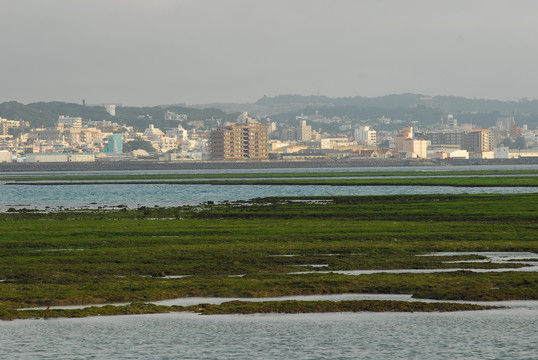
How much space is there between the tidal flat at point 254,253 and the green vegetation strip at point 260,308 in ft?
0.33

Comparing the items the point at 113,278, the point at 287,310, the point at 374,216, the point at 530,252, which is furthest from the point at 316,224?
the point at 287,310

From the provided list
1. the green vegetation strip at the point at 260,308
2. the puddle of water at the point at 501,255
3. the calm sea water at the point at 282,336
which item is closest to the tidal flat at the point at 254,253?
the green vegetation strip at the point at 260,308

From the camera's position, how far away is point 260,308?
82.4 feet

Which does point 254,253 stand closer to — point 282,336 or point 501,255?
point 501,255

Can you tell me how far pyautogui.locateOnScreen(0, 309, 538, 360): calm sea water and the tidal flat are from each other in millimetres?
1220

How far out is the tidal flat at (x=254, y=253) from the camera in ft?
90.0

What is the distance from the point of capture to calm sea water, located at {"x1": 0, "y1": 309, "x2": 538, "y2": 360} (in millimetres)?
20531

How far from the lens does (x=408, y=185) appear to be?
391ft

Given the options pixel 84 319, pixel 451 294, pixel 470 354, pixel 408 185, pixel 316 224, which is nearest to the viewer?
pixel 470 354

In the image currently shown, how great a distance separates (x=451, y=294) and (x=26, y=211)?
47.2 metres

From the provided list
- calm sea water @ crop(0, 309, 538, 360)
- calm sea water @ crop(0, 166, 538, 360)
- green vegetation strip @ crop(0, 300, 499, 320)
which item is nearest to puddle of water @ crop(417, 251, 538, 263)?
green vegetation strip @ crop(0, 300, 499, 320)

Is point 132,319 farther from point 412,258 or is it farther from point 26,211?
point 26,211

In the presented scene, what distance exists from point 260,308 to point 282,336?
9.80ft

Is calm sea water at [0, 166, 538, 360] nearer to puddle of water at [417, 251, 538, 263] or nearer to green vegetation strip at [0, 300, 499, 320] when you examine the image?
green vegetation strip at [0, 300, 499, 320]
